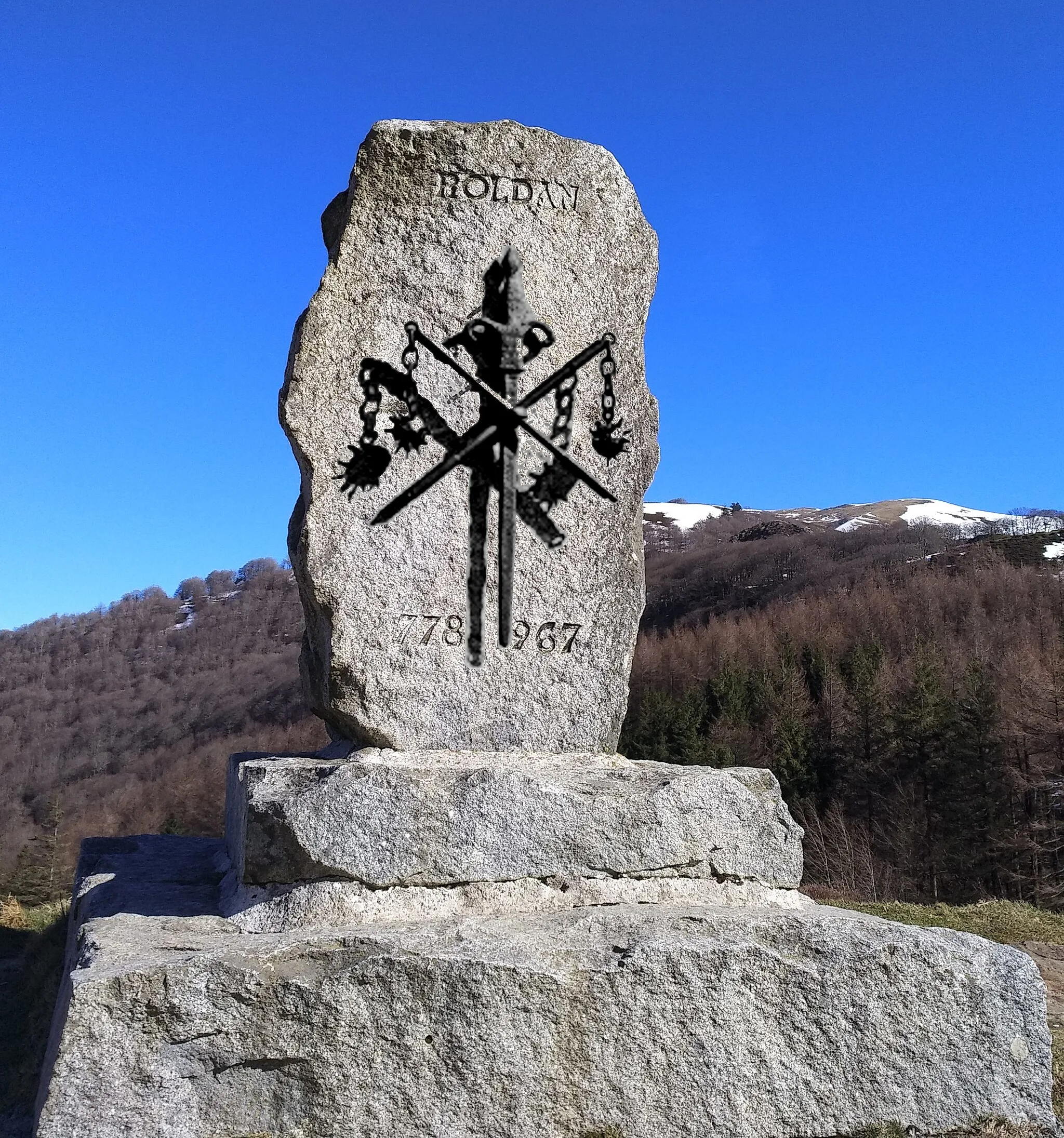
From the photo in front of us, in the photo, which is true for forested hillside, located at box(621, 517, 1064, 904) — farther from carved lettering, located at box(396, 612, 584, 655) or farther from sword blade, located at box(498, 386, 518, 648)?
sword blade, located at box(498, 386, 518, 648)

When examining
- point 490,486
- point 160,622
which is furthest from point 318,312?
point 160,622

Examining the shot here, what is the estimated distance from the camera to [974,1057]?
405 cm

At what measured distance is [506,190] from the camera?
5.28 metres

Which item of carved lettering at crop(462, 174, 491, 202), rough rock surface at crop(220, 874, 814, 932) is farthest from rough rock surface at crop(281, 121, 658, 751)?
rough rock surface at crop(220, 874, 814, 932)

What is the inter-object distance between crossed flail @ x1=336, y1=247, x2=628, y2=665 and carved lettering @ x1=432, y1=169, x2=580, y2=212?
30 centimetres

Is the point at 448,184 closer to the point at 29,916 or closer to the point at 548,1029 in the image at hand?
the point at 548,1029

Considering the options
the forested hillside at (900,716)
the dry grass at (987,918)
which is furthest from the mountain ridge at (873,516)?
the dry grass at (987,918)

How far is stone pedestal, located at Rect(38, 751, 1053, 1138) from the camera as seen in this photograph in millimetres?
3562

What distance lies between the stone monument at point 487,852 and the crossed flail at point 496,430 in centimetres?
2

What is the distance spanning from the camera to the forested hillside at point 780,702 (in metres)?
25.8

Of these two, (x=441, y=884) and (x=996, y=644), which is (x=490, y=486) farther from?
(x=996, y=644)

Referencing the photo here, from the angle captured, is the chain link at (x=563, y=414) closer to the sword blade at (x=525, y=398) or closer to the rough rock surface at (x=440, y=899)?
the sword blade at (x=525, y=398)

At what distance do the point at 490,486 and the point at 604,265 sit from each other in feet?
4.80

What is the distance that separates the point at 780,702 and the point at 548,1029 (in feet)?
106
